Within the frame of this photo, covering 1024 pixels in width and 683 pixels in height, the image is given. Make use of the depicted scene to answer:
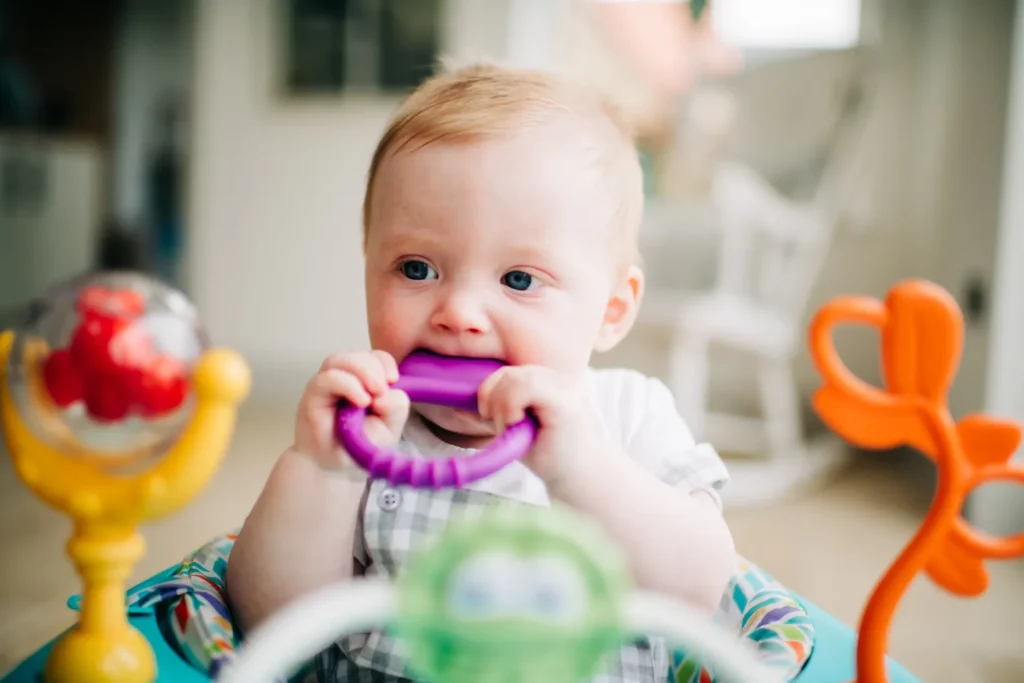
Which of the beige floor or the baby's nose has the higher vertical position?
the baby's nose

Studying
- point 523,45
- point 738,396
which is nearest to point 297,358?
point 523,45

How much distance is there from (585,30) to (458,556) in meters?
3.10

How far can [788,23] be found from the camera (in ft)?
8.55

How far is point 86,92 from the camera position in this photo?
17.0 feet

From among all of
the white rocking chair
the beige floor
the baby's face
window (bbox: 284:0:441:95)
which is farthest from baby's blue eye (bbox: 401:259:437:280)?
window (bbox: 284:0:441:95)

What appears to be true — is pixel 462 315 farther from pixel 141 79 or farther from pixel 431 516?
pixel 141 79

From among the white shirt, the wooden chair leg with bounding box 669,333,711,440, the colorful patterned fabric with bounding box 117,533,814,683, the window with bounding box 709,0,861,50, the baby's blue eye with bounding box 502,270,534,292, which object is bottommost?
the wooden chair leg with bounding box 669,333,711,440

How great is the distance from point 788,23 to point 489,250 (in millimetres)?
2395

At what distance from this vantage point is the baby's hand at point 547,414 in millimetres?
476

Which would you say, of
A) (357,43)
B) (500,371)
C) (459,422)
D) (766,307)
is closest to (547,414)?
(500,371)

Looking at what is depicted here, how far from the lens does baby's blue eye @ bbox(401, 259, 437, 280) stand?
597 mm

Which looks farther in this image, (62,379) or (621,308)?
(621,308)

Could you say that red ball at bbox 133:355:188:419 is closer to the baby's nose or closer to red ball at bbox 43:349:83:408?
red ball at bbox 43:349:83:408

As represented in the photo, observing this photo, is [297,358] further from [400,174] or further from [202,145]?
[400,174]
